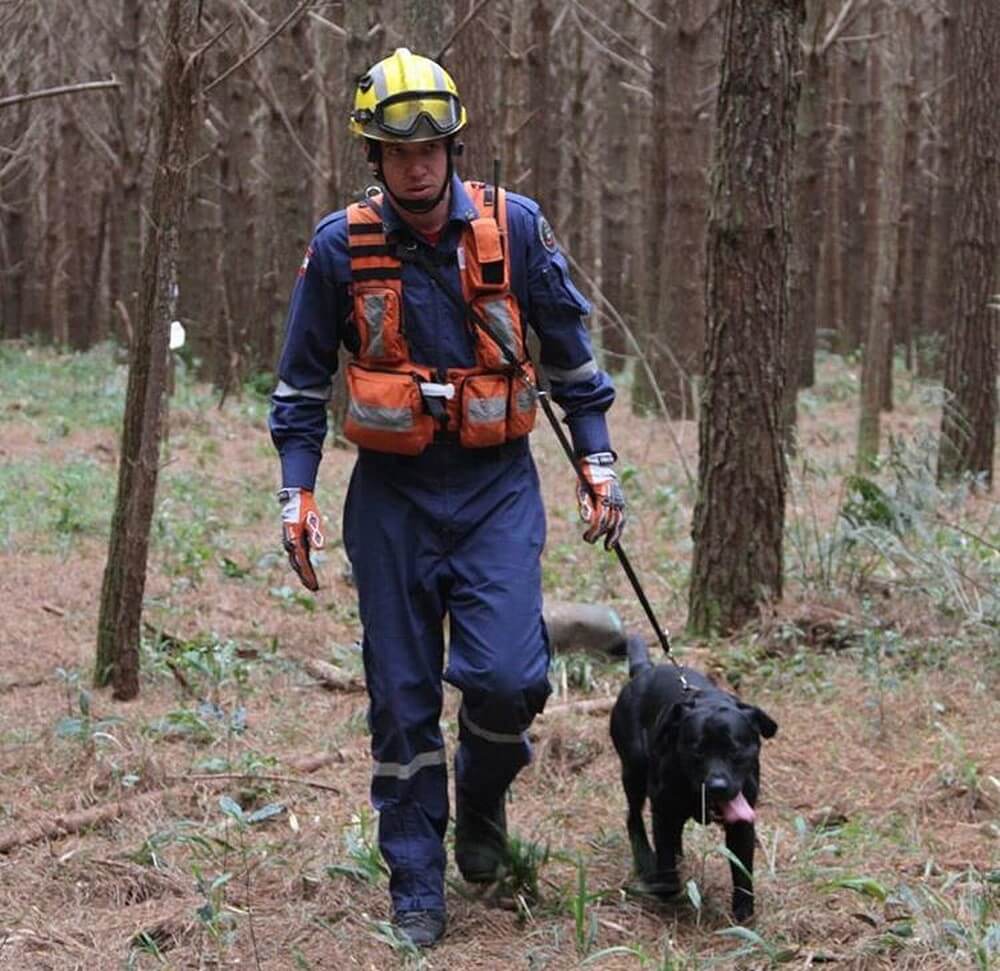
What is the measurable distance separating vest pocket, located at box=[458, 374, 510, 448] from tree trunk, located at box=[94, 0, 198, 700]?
2724 mm

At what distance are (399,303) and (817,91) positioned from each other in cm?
1228

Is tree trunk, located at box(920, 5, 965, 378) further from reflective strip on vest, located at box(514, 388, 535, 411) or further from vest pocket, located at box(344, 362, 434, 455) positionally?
vest pocket, located at box(344, 362, 434, 455)

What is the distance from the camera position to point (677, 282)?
19.4 meters

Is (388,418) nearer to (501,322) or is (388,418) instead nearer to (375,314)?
(375,314)

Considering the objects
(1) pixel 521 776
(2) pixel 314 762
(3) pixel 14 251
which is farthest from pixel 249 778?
(3) pixel 14 251

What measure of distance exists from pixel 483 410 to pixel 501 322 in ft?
0.86

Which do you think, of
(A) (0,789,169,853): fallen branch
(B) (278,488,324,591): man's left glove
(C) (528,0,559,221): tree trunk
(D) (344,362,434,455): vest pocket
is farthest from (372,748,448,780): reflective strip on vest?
(C) (528,0,559,221): tree trunk

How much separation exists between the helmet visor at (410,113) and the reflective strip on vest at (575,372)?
81 cm

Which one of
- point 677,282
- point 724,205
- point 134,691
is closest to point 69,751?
point 134,691

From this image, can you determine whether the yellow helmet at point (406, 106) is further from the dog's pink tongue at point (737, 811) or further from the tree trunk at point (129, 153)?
the tree trunk at point (129, 153)

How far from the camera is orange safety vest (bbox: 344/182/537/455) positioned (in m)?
4.54

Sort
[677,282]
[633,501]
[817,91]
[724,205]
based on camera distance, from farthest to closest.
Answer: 1. [677,282]
2. [817,91]
3. [633,501]
4. [724,205]

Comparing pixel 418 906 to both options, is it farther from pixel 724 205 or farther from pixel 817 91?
pixel 817 91

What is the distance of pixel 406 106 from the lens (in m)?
4.46
